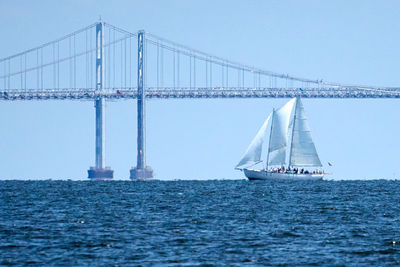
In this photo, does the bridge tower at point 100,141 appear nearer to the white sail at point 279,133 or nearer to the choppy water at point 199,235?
the white sail at point 279,133

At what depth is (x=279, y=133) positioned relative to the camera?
86812 millimetres

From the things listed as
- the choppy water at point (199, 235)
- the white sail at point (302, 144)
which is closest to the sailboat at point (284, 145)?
the white sail at point (302, 144)

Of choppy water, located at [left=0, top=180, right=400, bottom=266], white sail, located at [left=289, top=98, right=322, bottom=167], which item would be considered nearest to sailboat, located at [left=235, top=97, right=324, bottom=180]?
white sail, located at [left=289, top=98, right=322, bottom=167]

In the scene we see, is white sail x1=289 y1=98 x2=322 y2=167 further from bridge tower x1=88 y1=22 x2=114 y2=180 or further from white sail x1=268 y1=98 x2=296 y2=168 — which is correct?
bridge tower x1=88 y1=22 x2=114 y2=180

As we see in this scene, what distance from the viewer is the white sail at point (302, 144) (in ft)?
285

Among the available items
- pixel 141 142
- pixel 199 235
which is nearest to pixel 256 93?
pixel 141 142

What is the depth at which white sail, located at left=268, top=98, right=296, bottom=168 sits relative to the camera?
86812mm

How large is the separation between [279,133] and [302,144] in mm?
2264

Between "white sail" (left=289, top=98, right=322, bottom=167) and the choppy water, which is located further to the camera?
"white sail" (left=289, top=98, right=322, bottom=167)

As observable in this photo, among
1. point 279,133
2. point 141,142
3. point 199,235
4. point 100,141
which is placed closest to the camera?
point 199,235

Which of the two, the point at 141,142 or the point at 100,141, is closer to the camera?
the point at 141,142

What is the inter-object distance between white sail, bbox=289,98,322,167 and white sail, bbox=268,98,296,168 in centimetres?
80

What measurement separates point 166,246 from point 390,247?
6037 millimetres

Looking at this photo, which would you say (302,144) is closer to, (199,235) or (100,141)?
(100,141)
